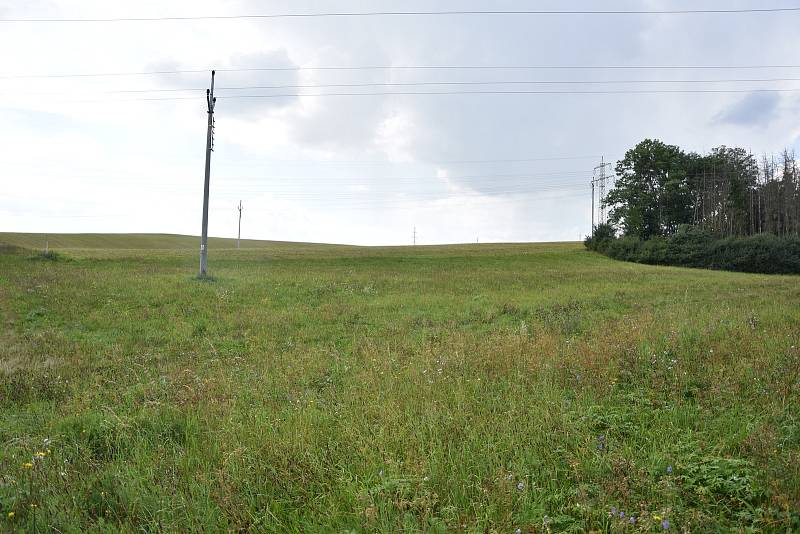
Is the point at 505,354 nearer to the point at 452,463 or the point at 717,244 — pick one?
the point at 452,463

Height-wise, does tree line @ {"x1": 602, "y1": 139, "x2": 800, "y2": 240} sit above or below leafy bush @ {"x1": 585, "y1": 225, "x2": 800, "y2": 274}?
above

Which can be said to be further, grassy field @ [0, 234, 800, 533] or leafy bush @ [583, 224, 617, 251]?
leafy bush @ [583, 224, 617, 251]

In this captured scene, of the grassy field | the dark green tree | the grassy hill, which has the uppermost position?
the dark green tree

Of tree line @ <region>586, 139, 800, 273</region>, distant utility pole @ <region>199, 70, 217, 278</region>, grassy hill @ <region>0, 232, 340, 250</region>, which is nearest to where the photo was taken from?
distant utility pole @ <region>199, 70, 217, 278</region>

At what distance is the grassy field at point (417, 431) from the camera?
3.27m

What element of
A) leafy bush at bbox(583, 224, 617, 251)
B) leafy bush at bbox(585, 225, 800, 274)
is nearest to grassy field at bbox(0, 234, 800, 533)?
leafy bush at bbox(585, 225, 800, 274)

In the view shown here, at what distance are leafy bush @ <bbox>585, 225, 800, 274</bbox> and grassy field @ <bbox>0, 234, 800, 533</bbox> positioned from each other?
54.0 metres

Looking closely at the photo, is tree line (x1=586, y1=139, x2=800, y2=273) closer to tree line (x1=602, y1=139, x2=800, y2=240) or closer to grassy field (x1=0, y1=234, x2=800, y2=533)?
tree line (x1=602, y1=139, x2=800, y2=240)

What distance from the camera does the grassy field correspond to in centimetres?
327

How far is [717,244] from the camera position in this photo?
182 feet

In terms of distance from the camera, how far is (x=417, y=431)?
4395mm

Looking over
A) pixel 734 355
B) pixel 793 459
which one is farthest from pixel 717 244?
pixel 793 459

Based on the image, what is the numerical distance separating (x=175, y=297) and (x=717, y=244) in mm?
61732

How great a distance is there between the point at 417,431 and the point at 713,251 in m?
64.6
